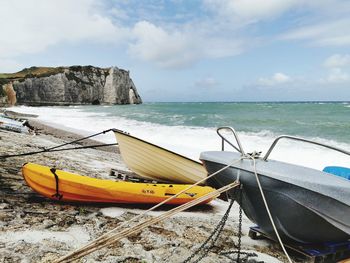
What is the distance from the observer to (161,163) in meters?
7.67

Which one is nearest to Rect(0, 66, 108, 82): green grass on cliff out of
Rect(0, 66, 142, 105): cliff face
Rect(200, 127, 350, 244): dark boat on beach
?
Rect(0, 66, 142, 105): cliff face

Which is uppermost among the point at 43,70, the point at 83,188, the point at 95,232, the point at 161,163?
the point at 43,70

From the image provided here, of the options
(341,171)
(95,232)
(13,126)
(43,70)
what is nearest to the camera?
(95,232)

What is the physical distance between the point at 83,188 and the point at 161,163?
2.29 metres

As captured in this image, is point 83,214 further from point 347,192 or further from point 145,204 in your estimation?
point 347,192

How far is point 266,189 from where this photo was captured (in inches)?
159

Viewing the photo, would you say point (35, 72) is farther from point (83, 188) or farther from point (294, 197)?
point (294, 197)

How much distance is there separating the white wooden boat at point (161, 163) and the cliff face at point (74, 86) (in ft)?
223

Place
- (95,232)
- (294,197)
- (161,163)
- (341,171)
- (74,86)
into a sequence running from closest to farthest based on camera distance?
(294,197) → (95,232) → (341,171) → (161,163) → (74,86)

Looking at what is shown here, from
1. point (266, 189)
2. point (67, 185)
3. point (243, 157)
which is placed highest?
point (243, 157)

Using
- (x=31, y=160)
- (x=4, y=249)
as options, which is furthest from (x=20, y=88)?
(x=4, y=249)

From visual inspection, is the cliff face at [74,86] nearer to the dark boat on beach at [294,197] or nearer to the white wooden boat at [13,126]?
the white wooden boat at [13,126]

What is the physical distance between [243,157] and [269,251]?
164cm

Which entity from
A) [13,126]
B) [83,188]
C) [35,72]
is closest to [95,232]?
[83,188]
